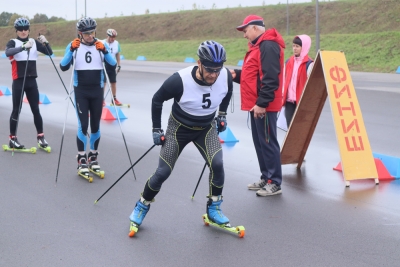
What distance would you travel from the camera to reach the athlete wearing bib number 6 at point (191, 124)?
5887mm

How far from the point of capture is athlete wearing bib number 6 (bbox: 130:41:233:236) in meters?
5.89

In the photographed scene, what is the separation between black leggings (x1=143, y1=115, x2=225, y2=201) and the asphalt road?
0.49 m

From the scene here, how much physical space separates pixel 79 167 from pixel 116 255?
337 centimetres

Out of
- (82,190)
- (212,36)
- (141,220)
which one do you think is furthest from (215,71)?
(212,36)

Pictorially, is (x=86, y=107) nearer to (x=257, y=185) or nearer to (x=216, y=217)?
(x=257, y=185)

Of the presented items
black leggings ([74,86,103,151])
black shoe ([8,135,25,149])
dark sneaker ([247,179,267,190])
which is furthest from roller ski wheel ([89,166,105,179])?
black shoe ([8,135,25,149])

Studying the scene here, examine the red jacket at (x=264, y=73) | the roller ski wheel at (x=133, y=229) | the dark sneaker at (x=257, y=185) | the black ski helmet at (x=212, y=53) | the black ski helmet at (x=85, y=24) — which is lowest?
the dark sneaker at (x=257, y=185)

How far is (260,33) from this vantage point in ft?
24.3

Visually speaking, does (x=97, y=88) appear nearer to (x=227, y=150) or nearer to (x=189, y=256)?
(x=227, y=150)

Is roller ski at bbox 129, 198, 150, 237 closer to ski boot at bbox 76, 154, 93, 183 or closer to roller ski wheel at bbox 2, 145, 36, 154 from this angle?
ski boot at bbox 76, 154, 93, 183

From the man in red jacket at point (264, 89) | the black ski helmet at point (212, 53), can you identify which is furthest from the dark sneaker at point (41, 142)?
the black ski helmet at point (212, 53)

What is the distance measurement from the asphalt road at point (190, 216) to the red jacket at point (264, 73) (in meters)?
1.19

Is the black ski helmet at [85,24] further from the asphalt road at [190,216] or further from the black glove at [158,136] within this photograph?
the black glove at [158,136]

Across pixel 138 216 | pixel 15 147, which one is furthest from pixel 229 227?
pixel 15 147
